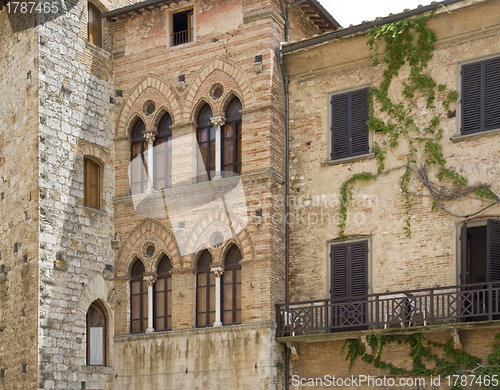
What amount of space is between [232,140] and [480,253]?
19.6ft

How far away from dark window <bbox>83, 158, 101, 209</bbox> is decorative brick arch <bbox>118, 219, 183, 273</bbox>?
1.09m

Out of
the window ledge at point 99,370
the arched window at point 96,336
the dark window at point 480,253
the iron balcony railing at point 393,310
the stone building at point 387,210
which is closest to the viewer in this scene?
the iron balcony railing at point 393,310

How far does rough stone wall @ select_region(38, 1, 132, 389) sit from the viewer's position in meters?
19.8

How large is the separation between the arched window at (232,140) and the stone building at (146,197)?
28mm

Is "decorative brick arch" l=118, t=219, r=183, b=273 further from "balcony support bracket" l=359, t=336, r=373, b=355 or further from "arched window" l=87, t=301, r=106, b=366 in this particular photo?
"balcony support bracket" l=359, t=336, r=373, b=355

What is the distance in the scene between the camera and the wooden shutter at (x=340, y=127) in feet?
65.4

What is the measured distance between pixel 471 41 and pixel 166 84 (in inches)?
277

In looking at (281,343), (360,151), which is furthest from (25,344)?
(360,151)

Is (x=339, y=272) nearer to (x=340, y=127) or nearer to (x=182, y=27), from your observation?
(x=340, y=127)

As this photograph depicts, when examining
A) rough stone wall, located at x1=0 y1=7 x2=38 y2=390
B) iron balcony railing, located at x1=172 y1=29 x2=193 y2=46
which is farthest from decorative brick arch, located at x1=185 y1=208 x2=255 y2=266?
iron balcony railing, located at x1=172 y1=29 x2=193 y2=46

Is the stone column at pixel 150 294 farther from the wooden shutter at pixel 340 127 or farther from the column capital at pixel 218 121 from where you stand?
the wooden shutter at pixel 340 127

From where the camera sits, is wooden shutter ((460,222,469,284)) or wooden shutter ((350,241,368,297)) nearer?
wooden shutter ((460,222,469,284))

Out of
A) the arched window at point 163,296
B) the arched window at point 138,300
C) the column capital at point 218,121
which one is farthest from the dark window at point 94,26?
the arched window at point 163,296

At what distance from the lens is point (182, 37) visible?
72.1 feet
